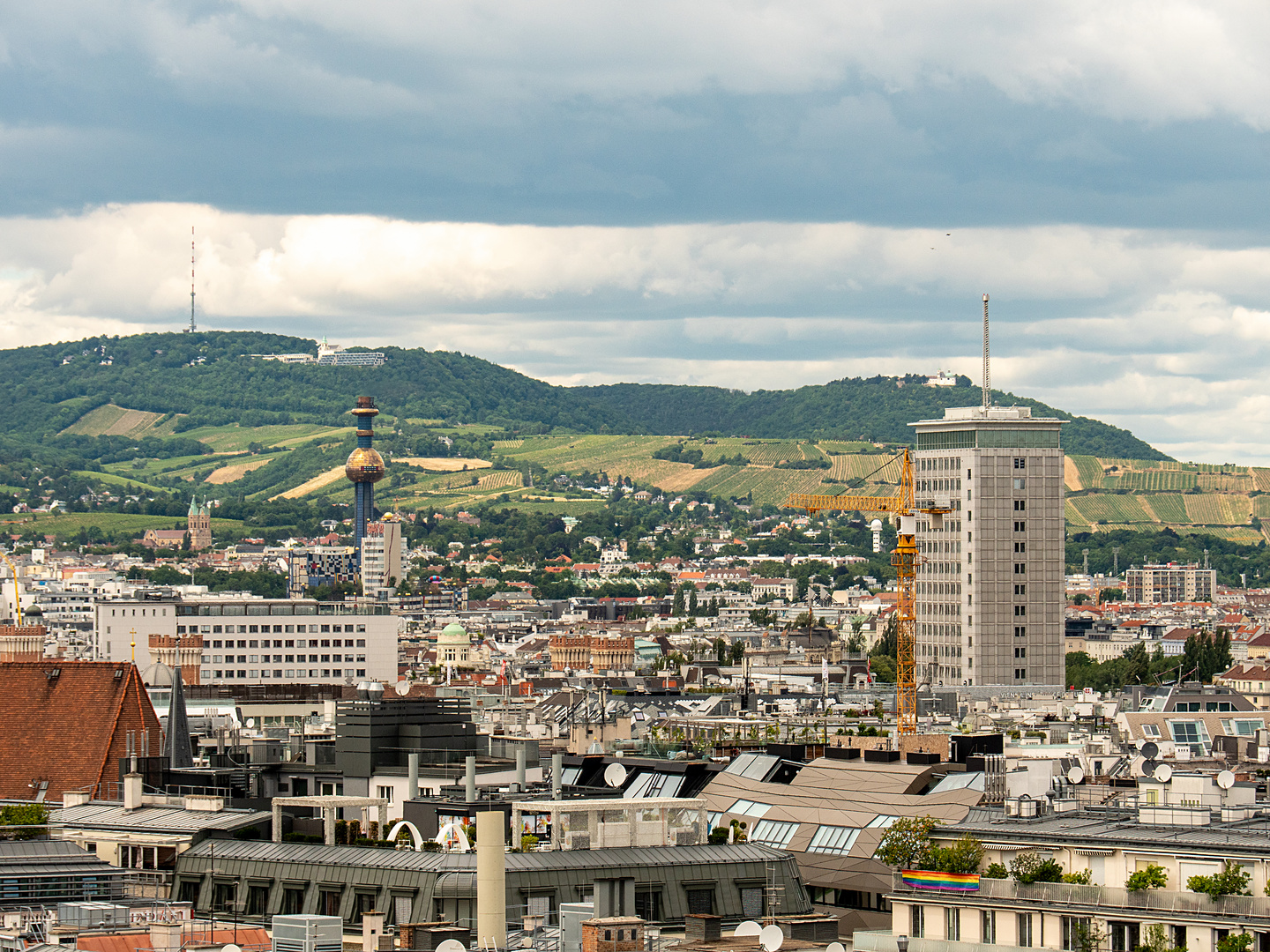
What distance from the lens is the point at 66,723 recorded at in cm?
8938

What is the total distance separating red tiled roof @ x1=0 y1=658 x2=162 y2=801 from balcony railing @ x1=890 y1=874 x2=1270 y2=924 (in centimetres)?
4274

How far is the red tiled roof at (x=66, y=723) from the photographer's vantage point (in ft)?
285

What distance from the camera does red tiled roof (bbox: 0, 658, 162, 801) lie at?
8681cm

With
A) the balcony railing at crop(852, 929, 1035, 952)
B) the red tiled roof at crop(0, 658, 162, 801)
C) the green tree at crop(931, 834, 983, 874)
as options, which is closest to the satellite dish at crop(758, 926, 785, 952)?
the balcony railing at crop(852, 929, 1035, 952)

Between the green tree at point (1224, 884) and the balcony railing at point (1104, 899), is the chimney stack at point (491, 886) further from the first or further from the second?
the green tree at point (1224, 884)

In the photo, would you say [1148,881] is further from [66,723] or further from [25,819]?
[66,723]

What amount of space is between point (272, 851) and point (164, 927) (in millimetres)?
13076

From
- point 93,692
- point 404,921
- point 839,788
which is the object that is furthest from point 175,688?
point 404,921

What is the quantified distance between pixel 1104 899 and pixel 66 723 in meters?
50.6

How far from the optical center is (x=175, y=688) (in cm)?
8331

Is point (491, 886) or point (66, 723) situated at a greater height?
point (66, 723)

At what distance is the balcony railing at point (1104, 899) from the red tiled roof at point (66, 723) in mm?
42739

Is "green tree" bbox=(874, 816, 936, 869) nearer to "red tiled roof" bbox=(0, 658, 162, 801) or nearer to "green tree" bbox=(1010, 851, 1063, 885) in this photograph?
"green tree" bbox=(1010, 851, 1063, 885)

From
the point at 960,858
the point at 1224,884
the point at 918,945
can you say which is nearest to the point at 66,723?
the point at 960,858
